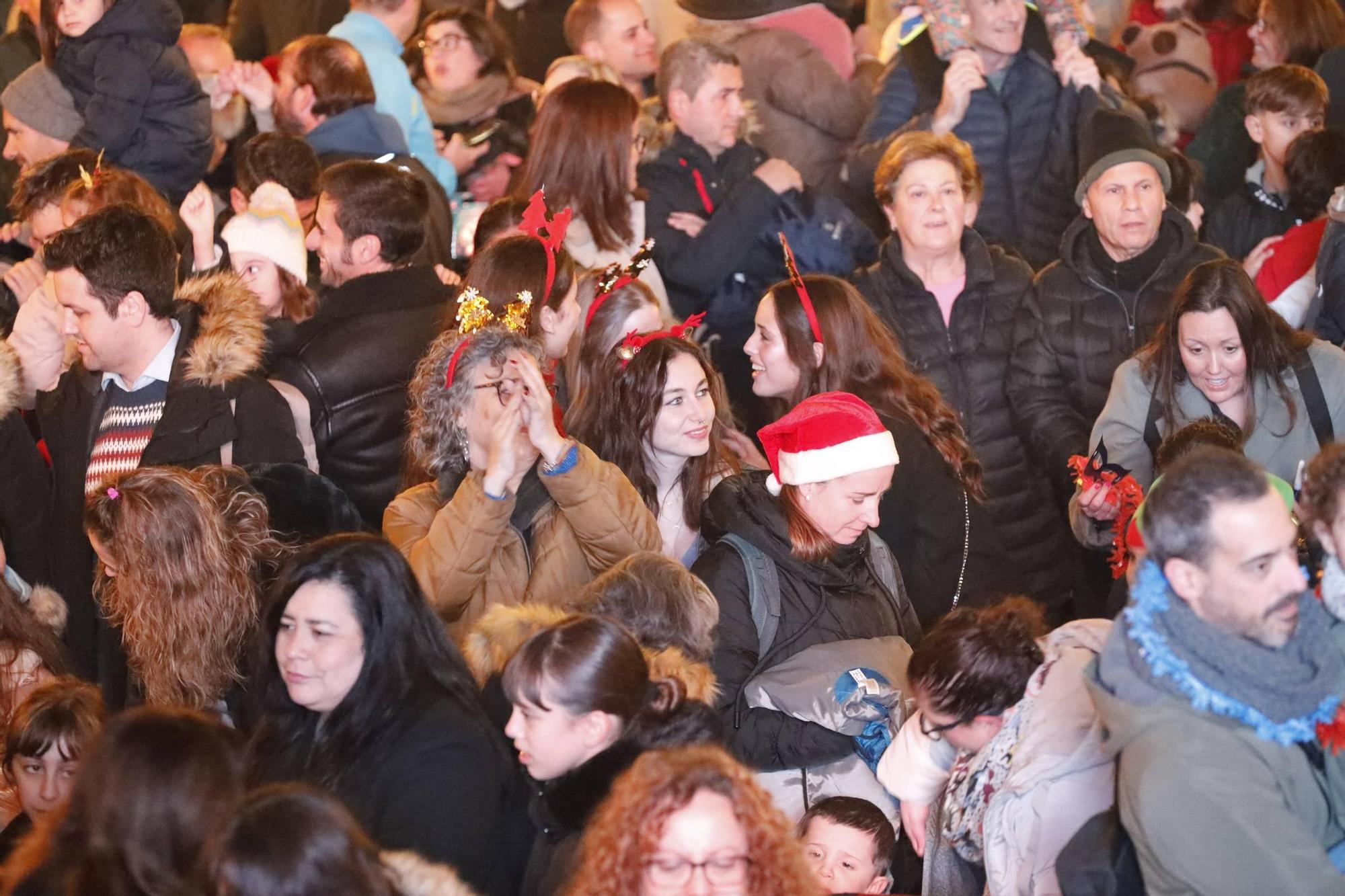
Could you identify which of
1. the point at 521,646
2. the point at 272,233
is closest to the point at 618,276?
the point at 272,233

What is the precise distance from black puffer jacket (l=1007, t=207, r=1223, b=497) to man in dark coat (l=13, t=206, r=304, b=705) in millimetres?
2333

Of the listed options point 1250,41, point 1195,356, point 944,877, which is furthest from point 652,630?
point 1250,41

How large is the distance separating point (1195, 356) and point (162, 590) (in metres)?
2.73

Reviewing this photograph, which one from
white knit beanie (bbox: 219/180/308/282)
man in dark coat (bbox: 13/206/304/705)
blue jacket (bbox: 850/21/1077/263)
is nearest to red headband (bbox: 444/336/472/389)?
man in dark coat (bbox: 13/206/304/705)

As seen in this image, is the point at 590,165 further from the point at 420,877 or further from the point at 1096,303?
the point at 420,877

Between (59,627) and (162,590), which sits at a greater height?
(162,590)

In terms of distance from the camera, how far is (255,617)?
4.08 m

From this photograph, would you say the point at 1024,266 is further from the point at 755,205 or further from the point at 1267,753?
the point at 1267,753

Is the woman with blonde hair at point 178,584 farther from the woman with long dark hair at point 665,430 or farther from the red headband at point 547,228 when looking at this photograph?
the red headband at point 547,228

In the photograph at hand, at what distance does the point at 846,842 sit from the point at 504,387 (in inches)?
54.3

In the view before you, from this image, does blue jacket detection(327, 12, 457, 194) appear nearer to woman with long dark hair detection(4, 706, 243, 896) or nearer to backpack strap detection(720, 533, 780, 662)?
backpack strap detection(720, 533, 780, 662)

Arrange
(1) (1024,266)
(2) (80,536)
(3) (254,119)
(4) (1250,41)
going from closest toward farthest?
(2) (80,536)
(1) (1024,266)
(3) (254,119)
(4) (1250,41)

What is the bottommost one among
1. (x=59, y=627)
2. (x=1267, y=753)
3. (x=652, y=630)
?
(x=59, y=627)

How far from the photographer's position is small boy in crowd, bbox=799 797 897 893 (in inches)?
151
